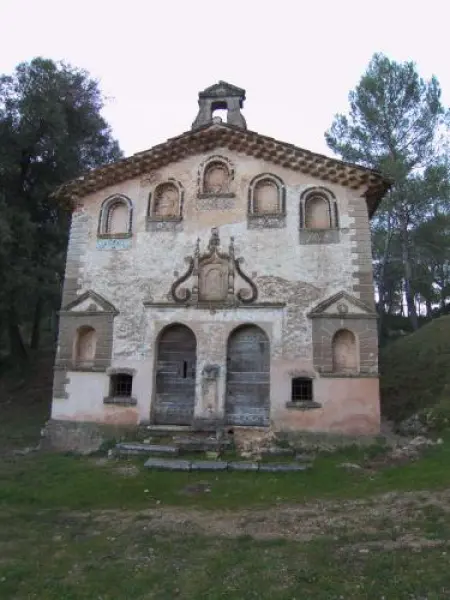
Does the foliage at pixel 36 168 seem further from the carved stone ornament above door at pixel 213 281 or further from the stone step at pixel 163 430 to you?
the stone step at pixel 163 430

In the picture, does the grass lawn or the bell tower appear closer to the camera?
the grass lawn

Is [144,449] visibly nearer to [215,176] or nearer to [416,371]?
[215,176]

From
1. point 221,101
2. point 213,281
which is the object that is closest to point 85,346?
point 213,281

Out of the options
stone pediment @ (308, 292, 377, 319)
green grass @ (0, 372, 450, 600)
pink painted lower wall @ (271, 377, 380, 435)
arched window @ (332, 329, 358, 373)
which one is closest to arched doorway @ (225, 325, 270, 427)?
pink painted lower wall @ (271, 377, 380, 435)

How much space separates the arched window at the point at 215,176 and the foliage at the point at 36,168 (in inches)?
304

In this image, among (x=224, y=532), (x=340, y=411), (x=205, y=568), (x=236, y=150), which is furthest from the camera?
(x=236, y=150)

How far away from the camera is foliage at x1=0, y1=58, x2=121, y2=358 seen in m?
21.2

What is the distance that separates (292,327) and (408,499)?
5.87m

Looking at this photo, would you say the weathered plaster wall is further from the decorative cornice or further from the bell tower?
the bell tower

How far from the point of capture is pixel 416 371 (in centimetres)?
1980

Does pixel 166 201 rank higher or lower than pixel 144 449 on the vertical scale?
higher

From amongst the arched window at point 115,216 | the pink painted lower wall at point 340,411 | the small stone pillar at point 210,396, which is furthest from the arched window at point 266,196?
the pink painted lower wall at point 340,411

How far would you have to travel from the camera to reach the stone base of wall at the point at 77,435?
553 inches

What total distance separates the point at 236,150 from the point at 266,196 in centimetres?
173
